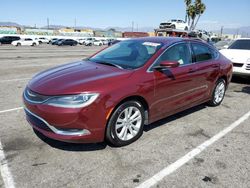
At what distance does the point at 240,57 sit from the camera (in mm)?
8977

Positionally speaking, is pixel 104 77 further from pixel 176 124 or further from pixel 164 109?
pixel 176 124

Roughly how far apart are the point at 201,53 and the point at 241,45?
557 centimetres

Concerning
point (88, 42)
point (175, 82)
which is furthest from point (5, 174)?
point (88, 42)

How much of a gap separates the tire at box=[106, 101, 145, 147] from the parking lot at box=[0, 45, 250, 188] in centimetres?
13

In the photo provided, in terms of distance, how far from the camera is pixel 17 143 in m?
3.98

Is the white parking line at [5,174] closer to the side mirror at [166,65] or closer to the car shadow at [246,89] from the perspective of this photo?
the side mirror at [166,65]

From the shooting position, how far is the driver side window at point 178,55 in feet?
14.7

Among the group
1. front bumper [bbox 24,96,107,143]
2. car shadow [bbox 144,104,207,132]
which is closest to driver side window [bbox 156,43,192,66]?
car shadow [bbox 144,104,207,132]

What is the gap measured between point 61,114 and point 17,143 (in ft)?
3.77

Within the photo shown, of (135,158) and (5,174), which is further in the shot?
(135,158)

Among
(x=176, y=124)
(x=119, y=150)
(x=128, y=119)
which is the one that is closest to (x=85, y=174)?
(x=119, y=150)

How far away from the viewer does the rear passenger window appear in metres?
5.29

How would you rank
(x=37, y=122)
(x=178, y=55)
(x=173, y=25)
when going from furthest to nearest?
1. (x=173, y=25)
2. (x=178, y=55)
3. (x=37, y=122)

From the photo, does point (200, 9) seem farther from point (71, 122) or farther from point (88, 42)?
point (71, 122)
